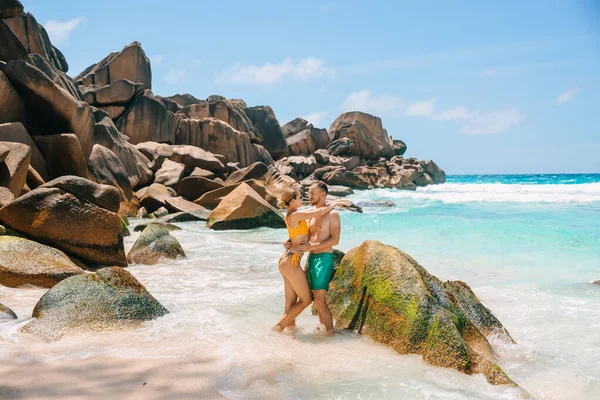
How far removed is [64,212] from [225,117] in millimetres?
26816

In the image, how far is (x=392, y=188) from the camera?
4422 centimetres

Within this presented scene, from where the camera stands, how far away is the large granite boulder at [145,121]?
26.7 meters

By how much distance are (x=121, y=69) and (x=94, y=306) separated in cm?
3042

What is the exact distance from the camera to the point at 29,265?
634 cm

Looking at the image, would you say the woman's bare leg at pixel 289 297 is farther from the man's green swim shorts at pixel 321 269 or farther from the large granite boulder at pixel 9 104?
the large granite boulder at pixel 9 104

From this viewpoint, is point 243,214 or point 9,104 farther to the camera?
point 243,214

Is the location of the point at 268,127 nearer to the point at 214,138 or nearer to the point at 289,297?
the point at 214,138

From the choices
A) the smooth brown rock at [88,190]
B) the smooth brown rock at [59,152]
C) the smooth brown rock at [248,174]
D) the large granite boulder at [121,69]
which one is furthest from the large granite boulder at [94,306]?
the large granite boulder at [121,69]

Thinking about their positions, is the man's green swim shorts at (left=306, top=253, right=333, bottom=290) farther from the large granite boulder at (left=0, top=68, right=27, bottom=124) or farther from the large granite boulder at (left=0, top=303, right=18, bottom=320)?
the large granite boulder at (left=0, top=68, right=27, bottom=124)

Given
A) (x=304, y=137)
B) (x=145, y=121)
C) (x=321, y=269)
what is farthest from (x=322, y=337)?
(x=304, y=137)

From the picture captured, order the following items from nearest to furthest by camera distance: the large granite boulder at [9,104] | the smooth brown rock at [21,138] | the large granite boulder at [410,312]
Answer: the large granite boulder at [410,312]
the smooth brown rock at [21,138]
the large granite boulder at [9,104]

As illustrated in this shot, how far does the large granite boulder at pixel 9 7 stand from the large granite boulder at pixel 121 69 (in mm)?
18335

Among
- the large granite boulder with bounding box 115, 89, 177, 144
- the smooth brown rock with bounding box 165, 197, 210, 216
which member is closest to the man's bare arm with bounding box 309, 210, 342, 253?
the smooth brown rock with bounding box 165, 197, 210, 216

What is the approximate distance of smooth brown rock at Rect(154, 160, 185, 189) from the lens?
64.9 ft
